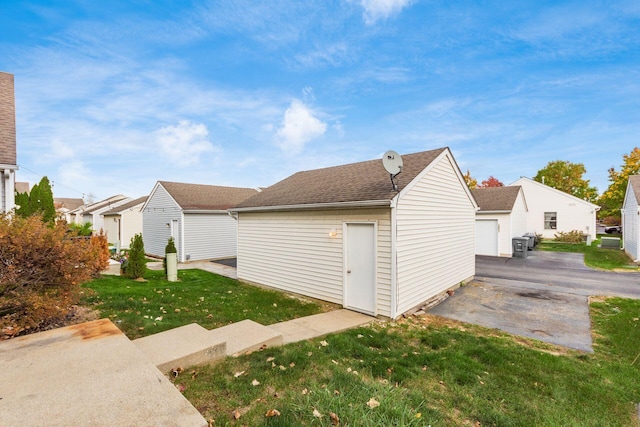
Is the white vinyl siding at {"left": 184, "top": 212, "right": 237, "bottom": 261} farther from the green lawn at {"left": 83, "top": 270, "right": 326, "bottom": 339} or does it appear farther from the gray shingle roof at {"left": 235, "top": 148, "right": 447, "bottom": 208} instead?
the gray shingle roof at {"left": 235, "top": 148, "right": 447, "bottom": 208}

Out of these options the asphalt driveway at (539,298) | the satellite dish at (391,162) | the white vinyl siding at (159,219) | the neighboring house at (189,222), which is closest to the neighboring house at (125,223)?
the white vinyl siding at (159,219)

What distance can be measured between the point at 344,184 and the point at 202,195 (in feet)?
41.7

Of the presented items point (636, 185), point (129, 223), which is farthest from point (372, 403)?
point (129, 223)

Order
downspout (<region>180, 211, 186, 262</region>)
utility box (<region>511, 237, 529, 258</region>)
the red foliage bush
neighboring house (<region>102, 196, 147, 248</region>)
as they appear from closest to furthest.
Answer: the red foliage bush, downspout (<region>180, 211, 186, 262</region>), utility box (<region>511, 237, 529, 258</region>), neighboring house (<region>102, 196, 147, 248</region>)

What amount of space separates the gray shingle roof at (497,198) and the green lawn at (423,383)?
1391cm

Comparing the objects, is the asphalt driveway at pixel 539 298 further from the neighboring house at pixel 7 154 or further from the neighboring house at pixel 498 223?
the neighboring house at pixel 7 154

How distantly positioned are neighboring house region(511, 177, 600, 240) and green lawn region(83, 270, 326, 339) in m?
27.2

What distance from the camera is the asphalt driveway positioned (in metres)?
6.27

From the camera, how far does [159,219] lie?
59.5ft

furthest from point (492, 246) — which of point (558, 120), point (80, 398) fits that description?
point (80, 398)

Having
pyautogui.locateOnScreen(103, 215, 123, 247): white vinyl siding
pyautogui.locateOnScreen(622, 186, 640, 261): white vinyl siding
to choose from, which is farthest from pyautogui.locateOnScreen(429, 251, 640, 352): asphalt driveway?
pyautogui.locateOnScreen(103, 215, 123, 247): white vinyl siding

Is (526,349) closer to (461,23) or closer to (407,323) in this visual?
(407,323)

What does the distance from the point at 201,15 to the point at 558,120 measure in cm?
1878

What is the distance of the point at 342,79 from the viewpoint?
14.7 meters
